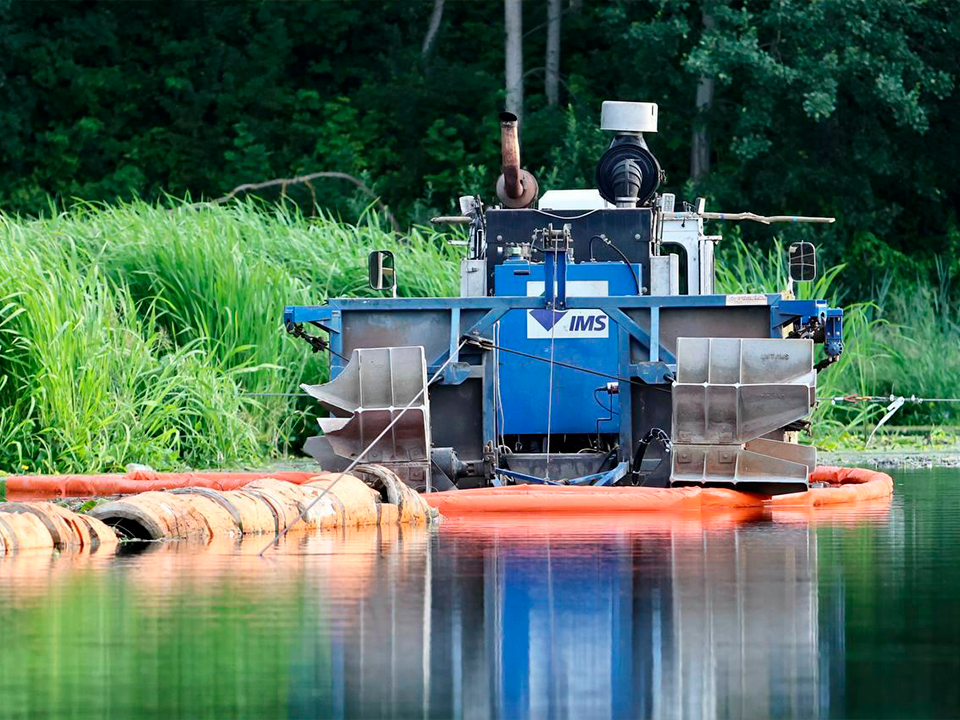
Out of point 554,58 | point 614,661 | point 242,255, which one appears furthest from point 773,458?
point 554,58

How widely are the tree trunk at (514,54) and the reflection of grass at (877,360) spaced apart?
991cm

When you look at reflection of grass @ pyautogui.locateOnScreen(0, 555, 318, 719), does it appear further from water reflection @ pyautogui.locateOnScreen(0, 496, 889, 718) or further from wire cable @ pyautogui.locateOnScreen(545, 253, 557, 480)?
wire cable @ pyautogui.locateOnScreen(545, 253, 557, 480)

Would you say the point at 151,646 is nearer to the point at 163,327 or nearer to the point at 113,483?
the point at 113,483

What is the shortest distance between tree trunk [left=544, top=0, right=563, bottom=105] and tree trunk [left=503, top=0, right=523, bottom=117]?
1084 millimetres

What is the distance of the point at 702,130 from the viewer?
3297 cm

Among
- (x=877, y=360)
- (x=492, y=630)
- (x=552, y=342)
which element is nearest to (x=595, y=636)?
(x=492, y=630)

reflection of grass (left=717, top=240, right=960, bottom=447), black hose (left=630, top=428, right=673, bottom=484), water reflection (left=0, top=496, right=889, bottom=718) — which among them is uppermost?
water reflection (left=0, top=496, right=889, bottom=718)

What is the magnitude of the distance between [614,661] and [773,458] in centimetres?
654

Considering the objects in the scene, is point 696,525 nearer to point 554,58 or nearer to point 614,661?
point 614,661

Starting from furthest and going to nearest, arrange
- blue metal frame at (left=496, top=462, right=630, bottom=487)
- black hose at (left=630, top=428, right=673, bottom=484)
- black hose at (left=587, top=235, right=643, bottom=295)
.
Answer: black hose at (left=587, top=235, right=643, bottom=295), black hose at (left=630, top=428, right=673, bottom=484), blue metal frame at (left=496, top=462, right=630, bottom=487)

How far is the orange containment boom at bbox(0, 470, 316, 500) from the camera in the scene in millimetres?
13406

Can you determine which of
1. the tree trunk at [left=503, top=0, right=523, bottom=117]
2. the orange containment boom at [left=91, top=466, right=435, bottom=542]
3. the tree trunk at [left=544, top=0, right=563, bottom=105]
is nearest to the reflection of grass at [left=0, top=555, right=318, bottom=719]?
the orange containment boom at [left=91, top=466, right=435, bottom=542]

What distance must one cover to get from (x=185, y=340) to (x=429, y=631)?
11.8 meters

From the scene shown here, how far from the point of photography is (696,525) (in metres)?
11.4
